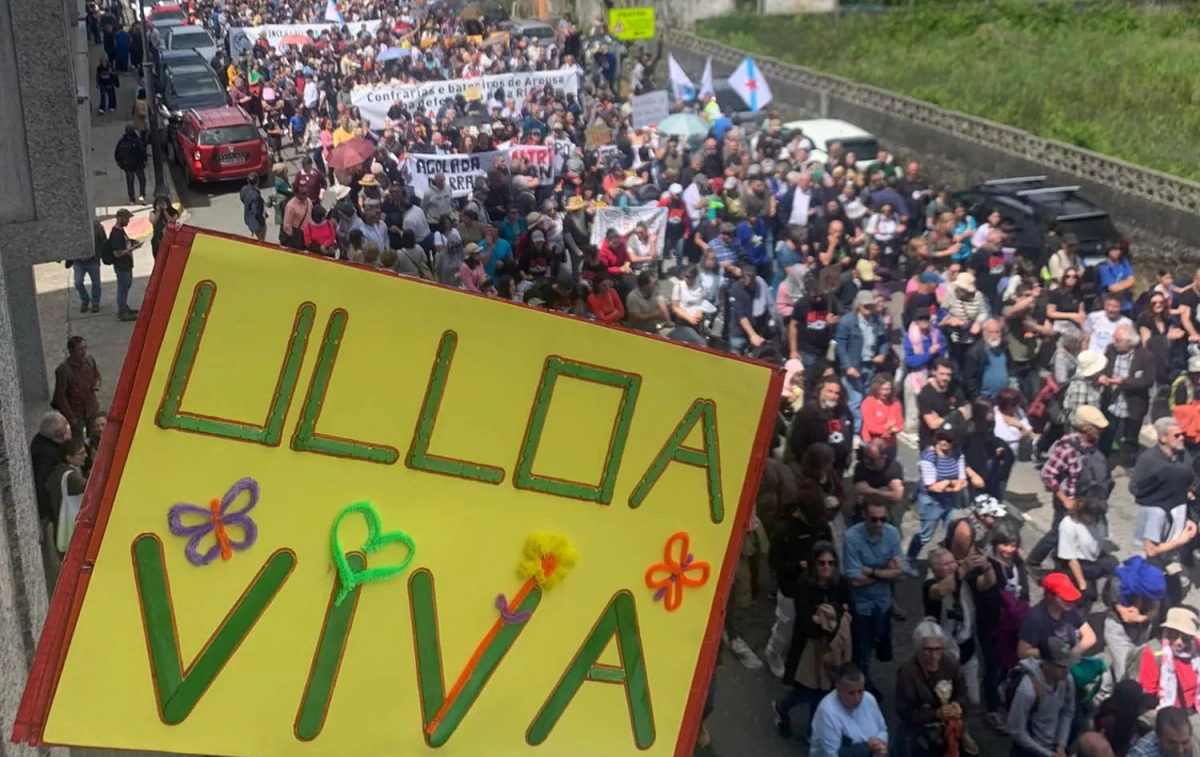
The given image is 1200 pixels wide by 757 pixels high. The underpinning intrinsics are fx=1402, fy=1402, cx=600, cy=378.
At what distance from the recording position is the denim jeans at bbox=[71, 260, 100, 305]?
15922mm

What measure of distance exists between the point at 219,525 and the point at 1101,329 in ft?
32.1

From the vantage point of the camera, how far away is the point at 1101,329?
12391 mm

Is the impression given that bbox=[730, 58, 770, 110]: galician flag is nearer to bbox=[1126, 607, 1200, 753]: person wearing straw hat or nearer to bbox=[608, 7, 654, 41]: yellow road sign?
bbox=[608, 7, 654, 41]: yellow road sign

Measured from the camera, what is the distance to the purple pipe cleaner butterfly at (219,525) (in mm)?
4406

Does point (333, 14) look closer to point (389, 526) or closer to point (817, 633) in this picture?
point (817, 633)

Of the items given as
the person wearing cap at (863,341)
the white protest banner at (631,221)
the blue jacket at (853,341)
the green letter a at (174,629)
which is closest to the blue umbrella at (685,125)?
the white protest banner at (631,221)

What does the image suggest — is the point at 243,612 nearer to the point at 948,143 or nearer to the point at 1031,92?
the point at 948,143

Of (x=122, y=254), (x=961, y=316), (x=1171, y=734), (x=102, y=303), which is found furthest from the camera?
(x=102, y=303)

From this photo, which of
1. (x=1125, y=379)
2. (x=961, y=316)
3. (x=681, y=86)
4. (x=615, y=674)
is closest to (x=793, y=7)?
(x=681, y=86)

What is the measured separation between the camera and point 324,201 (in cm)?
2255

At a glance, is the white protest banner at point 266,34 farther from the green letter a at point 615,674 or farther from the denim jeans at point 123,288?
the green letter a at point 615,674

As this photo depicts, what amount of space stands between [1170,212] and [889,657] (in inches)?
536

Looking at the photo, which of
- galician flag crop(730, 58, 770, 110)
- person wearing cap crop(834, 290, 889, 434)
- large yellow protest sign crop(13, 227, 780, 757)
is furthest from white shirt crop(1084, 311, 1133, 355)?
galician flag crop(730, 58, 770, 110)

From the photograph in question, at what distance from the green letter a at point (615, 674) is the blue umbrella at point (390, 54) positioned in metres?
26.5
